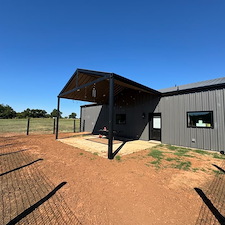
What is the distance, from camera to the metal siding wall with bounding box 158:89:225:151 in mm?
6230

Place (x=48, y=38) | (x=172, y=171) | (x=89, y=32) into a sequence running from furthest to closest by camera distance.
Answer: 1. (x=89, y=32)
2. (x=48, y=38)
3. (x=172, y=171)

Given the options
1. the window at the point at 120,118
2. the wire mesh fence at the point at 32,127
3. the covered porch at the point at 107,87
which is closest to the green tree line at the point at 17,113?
the wire mesh fence at the point at 32,127

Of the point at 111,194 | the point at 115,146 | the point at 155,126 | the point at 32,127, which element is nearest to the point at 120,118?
the point at 155,126

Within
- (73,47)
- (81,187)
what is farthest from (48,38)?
(81,187)

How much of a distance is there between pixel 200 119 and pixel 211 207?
5.94 meters

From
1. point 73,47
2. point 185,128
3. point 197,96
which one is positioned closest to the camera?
point 197,96

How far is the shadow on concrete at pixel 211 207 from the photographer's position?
1.90 meters

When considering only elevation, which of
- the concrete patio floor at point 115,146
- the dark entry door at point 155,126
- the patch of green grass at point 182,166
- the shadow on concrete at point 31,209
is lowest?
the concrete patio floor at point 115,146

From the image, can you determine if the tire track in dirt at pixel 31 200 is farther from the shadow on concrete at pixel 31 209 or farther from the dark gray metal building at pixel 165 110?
the dark gray metal building at pixel 165 110

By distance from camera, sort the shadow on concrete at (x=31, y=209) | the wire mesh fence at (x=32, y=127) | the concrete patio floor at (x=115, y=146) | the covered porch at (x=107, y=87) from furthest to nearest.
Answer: the wire mesh fence at (x=32, y=127) < the concrete patio floor at (x=115, y=146) < the covered porch at (x=107, y=87) < the shadow on concrete at (x=31, y=209)

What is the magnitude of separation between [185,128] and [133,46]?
28.2ft

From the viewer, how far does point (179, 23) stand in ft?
26.6

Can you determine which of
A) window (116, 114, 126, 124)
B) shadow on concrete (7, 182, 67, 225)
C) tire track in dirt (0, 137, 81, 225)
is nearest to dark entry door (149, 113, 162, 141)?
window (116, 114, 126, 124)

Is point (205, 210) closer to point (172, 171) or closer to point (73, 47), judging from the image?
point (172, 171)
